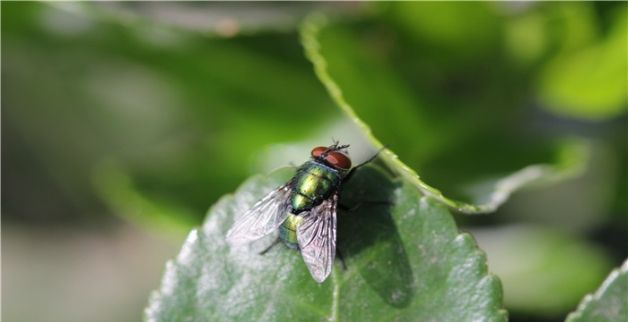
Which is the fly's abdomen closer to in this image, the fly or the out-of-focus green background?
the fly

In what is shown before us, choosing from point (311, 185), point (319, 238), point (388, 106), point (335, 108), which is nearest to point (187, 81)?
point (335, 108)

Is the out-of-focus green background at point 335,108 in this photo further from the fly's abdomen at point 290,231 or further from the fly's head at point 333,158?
the fly's abdomen at point 290,231

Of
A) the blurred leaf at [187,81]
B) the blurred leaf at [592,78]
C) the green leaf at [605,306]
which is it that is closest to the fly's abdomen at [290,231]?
the green leaf at [605,306]

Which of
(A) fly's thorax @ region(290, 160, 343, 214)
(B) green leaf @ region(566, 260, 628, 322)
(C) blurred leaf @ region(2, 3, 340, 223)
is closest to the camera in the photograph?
(B) green leaf @ region(566, 260, 628, 322)

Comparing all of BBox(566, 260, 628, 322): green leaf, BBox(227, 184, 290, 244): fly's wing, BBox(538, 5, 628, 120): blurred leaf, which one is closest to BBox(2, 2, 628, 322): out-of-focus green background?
BBox(538, 5, 628, 120): blurred leaf

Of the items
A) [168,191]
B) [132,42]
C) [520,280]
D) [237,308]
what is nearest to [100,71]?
[132,42]

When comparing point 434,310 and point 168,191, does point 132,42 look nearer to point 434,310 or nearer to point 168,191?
point 168,191

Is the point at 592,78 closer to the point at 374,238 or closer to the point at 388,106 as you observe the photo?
the point at 388,106
